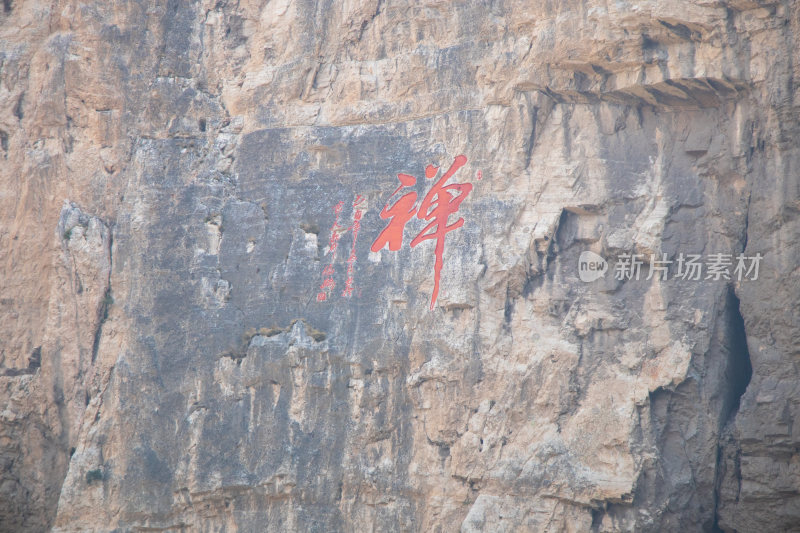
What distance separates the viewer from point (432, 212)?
39.4ft

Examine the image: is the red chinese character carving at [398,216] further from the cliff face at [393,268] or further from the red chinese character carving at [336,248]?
the red chinese character carving at [336,248]

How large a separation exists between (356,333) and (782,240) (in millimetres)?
5507

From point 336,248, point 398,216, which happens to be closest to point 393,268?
point 398,216

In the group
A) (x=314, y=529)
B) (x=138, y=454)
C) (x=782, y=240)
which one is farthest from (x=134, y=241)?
(x=782, y=240)

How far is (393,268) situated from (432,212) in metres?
0.94

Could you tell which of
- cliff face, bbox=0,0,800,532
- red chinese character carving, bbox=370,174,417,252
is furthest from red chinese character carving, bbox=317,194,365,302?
red chinese character carving, bbox=370,174,417,252

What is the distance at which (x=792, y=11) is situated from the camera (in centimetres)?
1057

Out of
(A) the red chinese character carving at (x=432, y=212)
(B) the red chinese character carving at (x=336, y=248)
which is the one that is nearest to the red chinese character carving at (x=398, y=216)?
(A) the red chinese character carving at (x=432, y=212)

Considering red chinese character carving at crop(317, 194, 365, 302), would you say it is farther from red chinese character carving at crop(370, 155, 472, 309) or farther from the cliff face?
red chinese character carving at crop(370, 155, 472, 309)

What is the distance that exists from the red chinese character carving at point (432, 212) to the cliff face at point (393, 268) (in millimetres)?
62

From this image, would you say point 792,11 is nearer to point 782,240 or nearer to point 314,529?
point 782,240

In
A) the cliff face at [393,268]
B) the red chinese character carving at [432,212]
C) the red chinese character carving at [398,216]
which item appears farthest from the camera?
the red chinese character carving at [398,216]

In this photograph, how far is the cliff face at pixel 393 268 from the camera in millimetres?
10727

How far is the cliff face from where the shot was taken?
10727mm
